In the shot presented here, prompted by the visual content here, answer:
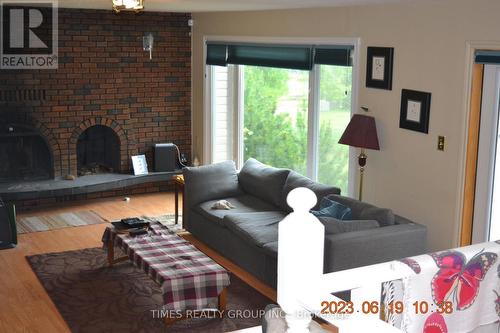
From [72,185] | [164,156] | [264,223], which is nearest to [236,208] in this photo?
[264,223]

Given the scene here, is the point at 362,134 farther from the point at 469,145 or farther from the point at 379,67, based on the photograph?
the point at 469,145

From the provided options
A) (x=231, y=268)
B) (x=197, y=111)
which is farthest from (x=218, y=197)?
(x=197, y=111)

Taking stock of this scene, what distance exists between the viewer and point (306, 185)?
612 cm

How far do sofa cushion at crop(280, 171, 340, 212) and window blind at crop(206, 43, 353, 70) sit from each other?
1.14 m

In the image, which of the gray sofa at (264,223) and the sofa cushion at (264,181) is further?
the sofa cushion at (264,181)

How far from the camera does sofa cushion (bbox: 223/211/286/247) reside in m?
5.56

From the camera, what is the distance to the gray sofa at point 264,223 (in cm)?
498

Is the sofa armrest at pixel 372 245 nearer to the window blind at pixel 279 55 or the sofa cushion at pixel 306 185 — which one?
the sofa cushion at pixel 306 185

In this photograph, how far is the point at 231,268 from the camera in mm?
6059

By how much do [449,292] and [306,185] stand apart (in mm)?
4458

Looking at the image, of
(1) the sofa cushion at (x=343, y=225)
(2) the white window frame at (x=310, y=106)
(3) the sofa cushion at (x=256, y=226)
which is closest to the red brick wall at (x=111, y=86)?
(2) the white window frame at (x=310, y=106)

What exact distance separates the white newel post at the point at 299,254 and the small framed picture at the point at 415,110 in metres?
4.29

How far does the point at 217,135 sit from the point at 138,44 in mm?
1554

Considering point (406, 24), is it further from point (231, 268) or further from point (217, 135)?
point (217, 135)
